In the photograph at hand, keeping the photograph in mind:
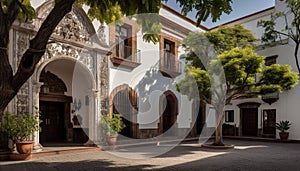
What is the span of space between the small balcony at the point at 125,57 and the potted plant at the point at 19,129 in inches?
204

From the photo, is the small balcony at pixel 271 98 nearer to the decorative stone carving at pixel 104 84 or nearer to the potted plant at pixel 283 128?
the potted plant at pixel 283 128

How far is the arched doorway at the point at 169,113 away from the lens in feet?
54.0

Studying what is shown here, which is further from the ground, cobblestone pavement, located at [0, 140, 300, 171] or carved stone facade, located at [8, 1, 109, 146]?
carved stone facade, located at [8, 1, 109, 146]

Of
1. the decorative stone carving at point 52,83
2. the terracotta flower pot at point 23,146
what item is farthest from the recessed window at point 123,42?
the terracotta flower pot at point 23,146

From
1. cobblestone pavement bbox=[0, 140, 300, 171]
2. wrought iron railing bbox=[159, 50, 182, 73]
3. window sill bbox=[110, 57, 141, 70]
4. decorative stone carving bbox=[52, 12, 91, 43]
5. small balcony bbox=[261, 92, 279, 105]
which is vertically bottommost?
cobblestone pavement bbox=[0, 140, 300, 171]

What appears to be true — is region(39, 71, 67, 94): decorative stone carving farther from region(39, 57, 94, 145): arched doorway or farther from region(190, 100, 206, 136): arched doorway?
region(190, 100, 206, 136): arched doorway

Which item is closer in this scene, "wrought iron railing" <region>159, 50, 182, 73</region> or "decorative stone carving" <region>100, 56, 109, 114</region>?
"decorative stone carving" <region>100, 56, 109, 114</region>

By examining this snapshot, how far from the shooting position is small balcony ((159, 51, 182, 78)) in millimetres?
16072

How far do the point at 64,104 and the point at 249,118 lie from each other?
12841mm

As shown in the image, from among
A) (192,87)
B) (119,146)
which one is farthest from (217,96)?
(119,146)

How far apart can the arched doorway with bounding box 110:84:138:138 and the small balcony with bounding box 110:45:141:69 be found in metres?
1.13

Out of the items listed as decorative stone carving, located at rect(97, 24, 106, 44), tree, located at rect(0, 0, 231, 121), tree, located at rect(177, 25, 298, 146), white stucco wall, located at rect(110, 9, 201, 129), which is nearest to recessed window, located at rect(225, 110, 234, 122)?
white stucco wall, located at rect(110, 9, 201, 129)

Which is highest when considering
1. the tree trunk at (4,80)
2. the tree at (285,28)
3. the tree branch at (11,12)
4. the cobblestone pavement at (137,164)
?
the tree at (285,28)

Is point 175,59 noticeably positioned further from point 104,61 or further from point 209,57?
point 104,61
